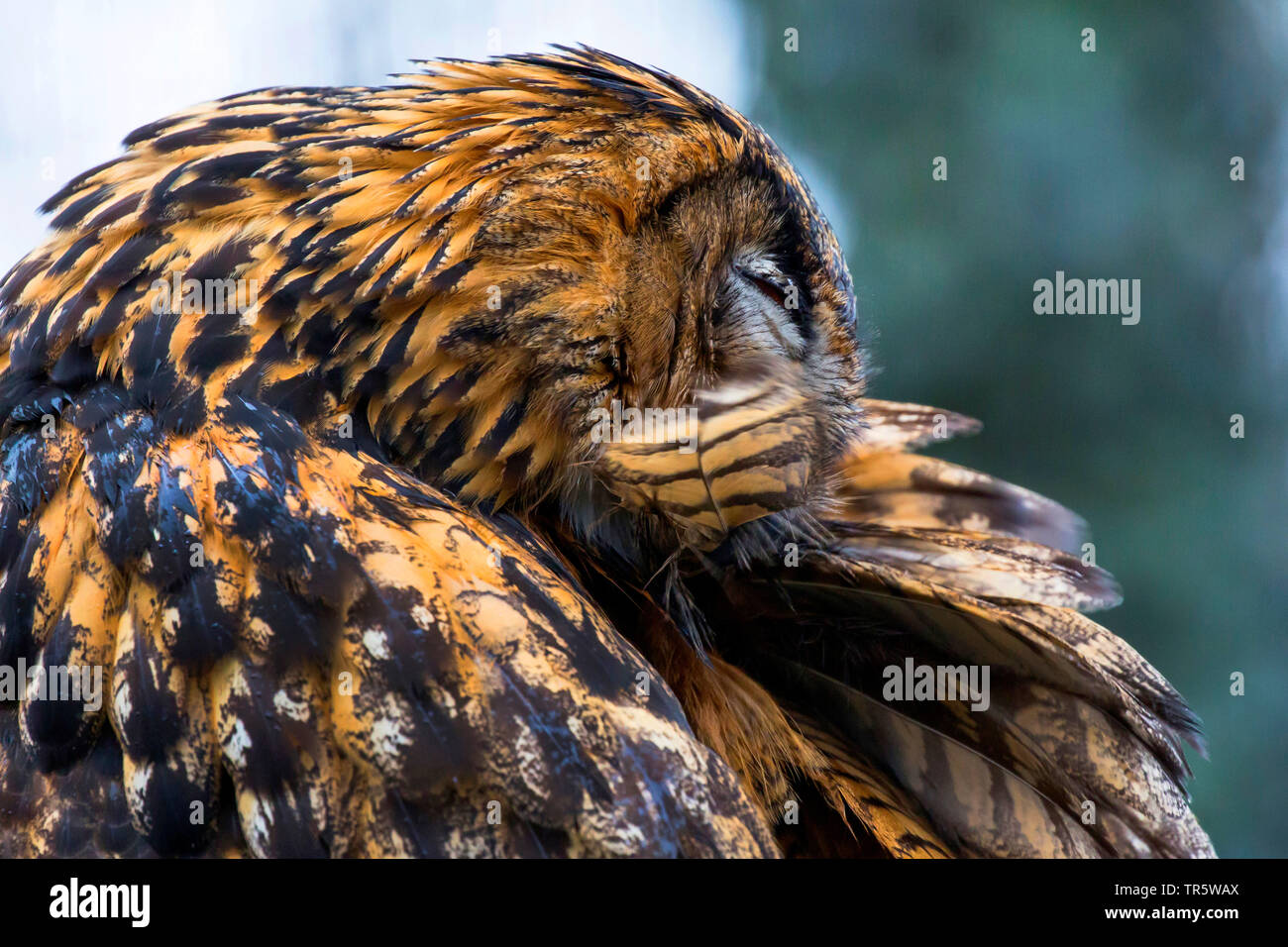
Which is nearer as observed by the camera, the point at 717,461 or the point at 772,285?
the point at 717,461

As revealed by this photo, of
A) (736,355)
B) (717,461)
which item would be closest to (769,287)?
(736,355)

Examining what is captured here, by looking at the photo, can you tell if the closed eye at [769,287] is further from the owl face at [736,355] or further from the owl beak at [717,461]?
the owl beak at [717,461]

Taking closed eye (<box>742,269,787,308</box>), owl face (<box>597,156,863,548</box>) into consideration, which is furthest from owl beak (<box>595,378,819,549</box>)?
closed eye (<box>742,269,787,308</box>)

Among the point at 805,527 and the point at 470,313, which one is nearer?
the point at 470,313

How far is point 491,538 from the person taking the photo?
3.93ft

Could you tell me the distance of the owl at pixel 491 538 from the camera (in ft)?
3.39

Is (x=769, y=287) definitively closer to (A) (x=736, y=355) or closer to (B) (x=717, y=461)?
(A) (x=736, y=355)

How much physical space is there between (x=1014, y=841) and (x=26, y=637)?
126 cm
